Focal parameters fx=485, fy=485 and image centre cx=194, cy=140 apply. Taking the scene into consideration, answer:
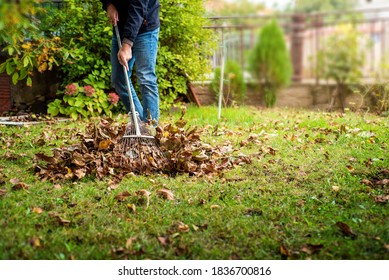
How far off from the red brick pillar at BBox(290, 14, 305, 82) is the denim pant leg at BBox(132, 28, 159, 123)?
9.32ft

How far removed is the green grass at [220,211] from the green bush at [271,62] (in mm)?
2974

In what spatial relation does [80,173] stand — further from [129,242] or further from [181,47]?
[181,47]

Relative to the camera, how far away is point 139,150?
3.62 metres

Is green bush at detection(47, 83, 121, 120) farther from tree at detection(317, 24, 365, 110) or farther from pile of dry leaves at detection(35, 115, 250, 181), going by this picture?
tree at detection(317, 24, 365, 110)

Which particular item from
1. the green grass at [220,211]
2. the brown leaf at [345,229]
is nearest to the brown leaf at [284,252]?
the green grass at [220,211]

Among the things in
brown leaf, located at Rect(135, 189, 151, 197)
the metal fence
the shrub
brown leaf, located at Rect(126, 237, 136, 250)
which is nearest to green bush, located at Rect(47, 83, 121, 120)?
the shrub

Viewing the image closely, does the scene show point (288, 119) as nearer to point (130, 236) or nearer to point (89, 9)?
point (89, 9)

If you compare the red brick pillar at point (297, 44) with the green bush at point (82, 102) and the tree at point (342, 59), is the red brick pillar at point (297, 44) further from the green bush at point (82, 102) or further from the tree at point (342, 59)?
the green bush at point (82, 102)

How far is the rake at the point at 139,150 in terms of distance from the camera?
3568mm

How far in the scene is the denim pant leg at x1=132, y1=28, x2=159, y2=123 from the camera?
4090mm

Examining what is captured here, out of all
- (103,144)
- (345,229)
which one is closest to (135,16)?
(103,144)

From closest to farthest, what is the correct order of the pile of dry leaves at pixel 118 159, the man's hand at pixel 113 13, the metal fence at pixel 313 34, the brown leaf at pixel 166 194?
the brown leaf at pixel 166 194 → the pile of dry leaves at pixel 118 159 → the man's hand at pixel 113 13 → the metal fence at pixel 313 34

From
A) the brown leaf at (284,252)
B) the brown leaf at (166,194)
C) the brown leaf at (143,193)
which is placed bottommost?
the brown leaf at (284,252)
